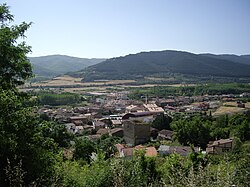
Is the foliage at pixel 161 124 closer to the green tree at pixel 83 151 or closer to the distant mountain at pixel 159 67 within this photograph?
the green tree at pixel 83 151

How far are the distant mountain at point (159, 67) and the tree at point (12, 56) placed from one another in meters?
113

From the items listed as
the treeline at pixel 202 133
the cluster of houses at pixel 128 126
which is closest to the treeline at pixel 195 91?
the cluster of houses at pixel 128 126

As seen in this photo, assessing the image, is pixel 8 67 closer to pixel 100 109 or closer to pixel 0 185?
pixel 0 185

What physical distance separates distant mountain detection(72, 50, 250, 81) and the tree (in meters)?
113

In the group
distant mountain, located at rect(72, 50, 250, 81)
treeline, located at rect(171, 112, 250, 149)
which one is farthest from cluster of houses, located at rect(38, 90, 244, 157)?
distant mountain, located at rect(72, 50, 250, 81)

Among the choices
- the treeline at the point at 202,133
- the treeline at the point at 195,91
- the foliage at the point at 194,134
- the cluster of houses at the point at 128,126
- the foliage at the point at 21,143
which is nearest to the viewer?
the foliage at the point at 21,143

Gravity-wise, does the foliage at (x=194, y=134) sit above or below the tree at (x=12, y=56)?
below

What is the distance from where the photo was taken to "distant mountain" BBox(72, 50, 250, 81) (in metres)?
130

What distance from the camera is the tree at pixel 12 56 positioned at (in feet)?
16.2

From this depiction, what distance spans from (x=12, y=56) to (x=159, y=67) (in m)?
146

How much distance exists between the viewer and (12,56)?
504 centimetres

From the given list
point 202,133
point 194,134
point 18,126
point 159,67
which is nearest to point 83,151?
point 194,134

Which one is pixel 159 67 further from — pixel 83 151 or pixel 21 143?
pixel 21 143

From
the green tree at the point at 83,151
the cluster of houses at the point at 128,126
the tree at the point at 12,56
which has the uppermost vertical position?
the tree at the point at 12,56
